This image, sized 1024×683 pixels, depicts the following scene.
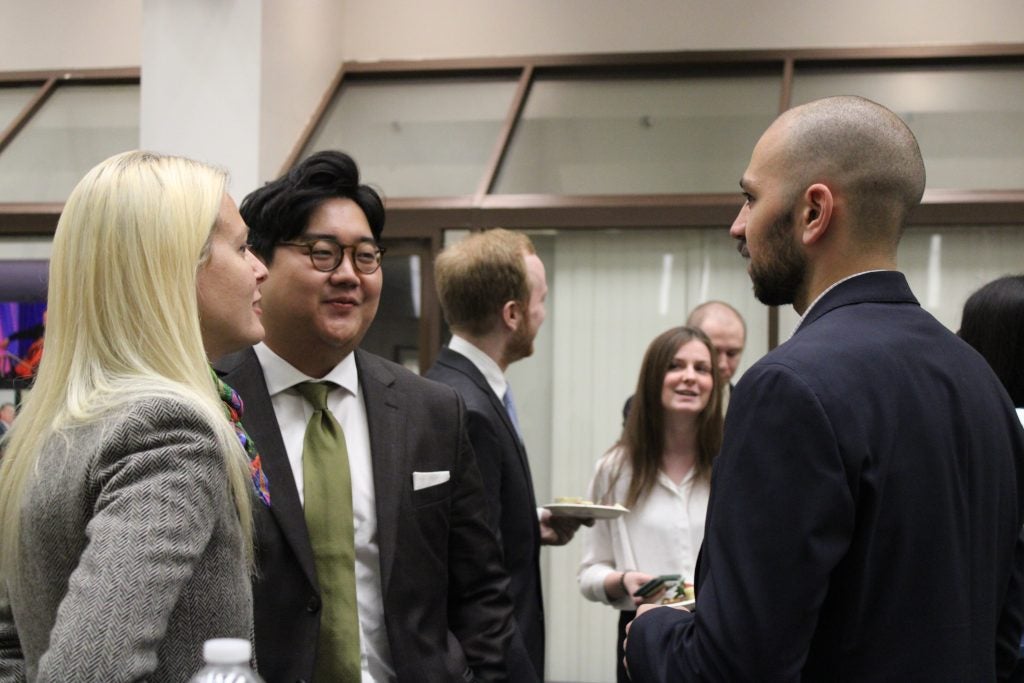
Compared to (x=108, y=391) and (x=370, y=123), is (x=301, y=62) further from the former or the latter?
(x=108, y=391)

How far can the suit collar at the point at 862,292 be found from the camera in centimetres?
215

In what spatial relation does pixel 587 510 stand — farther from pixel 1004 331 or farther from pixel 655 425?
pixel 1004 331

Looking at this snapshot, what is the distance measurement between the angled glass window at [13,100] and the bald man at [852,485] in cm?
767

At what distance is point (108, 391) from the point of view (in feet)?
6.18

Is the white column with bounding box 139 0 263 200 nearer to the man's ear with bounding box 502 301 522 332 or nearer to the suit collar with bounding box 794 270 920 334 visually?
the man's ear with bounding box 502 301 522 332

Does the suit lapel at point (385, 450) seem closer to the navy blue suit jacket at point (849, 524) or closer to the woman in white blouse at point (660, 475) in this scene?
the navy blue suit jacket at point (849, 524)

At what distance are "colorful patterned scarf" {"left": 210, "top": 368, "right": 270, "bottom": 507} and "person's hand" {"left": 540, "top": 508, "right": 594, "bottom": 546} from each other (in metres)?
1.82

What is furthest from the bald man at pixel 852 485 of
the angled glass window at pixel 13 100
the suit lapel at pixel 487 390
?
the angled glass window at pixel 13 100

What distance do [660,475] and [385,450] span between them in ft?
6.62

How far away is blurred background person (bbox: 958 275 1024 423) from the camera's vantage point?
3229 mm

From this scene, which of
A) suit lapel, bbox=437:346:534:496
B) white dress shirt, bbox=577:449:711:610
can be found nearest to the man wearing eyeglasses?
suit lapel, bbox=437:346:534:496

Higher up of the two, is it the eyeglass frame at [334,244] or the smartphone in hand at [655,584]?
the eyeglass frame at [334,244]

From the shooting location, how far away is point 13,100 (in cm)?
881

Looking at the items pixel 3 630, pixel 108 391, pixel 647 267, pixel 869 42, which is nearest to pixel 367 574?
pixel 3 630
